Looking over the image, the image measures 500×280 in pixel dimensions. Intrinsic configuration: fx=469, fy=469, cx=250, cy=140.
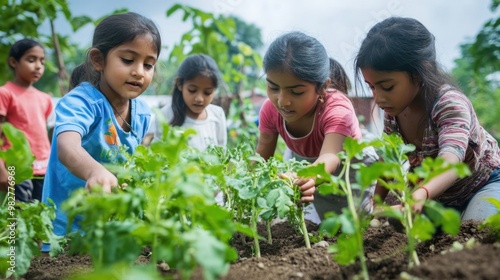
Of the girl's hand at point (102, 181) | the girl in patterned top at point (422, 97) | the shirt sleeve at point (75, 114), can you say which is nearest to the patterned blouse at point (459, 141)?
the girl in patterned top at point (422, 97)

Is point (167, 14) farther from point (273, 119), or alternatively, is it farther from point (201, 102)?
point (273, 119)

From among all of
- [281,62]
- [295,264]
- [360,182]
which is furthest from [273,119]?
[360,182]

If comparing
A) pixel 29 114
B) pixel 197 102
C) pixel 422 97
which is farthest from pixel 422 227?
pixel 29 114

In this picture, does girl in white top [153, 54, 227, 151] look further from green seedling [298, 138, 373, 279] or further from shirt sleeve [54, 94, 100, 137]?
green seedling [298, 138, 373, 279]

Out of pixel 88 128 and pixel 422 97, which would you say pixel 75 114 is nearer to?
pixel 88 128

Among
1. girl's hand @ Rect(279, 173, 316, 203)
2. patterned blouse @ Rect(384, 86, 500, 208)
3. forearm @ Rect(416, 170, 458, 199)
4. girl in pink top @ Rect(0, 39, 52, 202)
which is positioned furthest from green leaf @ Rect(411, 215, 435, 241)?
girl in pink top @ Rect(0, 39, 52, 202)

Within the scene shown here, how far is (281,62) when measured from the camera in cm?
241

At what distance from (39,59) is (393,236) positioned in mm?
3690

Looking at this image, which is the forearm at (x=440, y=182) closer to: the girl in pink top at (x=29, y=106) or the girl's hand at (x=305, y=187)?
the girl's hand at (x=305, y=187)

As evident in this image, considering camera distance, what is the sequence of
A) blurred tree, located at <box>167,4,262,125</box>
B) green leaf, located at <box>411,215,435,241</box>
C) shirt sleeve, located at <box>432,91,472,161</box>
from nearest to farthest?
green leaf, located at <box>411,215,435,241</box> < shirt sleeve, located at <box>432,91,472,161</box> < blurred tree, located at <box>167,4,262,125</box>

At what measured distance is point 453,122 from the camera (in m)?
1.95

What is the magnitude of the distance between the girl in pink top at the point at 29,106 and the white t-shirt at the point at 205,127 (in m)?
0.99

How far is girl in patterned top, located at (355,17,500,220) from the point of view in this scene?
210 centimetres

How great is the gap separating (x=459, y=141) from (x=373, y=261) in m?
0.74
